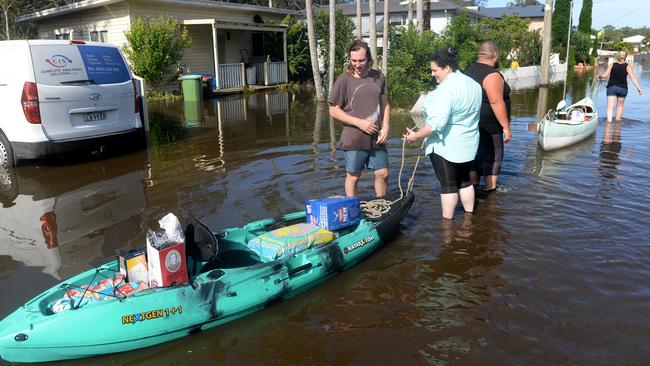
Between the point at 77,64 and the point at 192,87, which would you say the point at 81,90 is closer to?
the point at 77,64

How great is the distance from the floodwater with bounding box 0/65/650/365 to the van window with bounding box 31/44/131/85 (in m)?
1.53

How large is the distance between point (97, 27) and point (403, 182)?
18.4 meters

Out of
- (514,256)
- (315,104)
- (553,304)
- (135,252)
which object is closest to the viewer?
(135,252)

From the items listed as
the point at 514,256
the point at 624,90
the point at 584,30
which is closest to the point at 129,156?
the point at 514,256

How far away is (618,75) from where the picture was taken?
1225 centimetres

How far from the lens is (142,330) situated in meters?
3.44

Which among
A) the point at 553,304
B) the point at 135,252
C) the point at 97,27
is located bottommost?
the point at 553,304

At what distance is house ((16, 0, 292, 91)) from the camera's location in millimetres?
20594

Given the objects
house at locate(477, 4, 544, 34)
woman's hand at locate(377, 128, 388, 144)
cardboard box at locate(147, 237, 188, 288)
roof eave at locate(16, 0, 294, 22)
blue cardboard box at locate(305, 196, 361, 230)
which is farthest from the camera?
house at locate(477, 4, 544, 34)

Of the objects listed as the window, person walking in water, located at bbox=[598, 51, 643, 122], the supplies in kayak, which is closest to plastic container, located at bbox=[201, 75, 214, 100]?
the window

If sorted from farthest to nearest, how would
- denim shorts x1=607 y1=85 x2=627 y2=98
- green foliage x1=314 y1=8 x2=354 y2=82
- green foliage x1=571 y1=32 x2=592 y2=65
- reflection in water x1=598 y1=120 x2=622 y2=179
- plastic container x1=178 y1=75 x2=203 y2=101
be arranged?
green foliage x1=571 y1=32 x2=592 y2=65 → green foliage x1=314 y1=8 x2=354 y2=82 → plastic container x1=178 y1=75 x2=203 y2=101 → denim shorts x1=607 y1=85 x2=627 y2=98 → reflection in water x1=598 y1=120 x2=622 y2=179

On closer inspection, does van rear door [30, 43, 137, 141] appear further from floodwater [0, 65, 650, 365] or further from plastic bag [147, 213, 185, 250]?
plastic bag [147, 213, 185, 250]

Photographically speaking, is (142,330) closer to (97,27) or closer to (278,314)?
(278,314)

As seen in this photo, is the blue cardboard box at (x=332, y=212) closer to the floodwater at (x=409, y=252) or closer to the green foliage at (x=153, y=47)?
the floodwater at (x=409, y=252)
